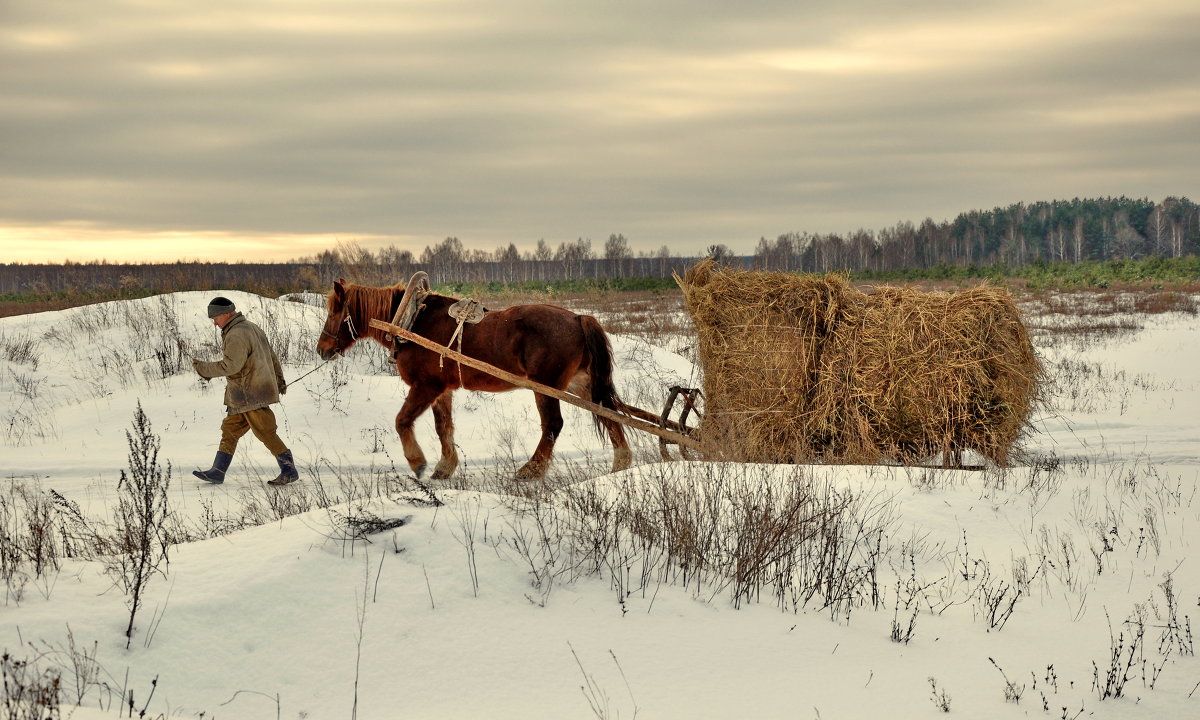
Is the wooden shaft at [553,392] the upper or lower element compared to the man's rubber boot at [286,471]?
upper

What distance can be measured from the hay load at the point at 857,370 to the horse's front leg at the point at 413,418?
262cm

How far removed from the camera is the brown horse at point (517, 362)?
8.15 meters

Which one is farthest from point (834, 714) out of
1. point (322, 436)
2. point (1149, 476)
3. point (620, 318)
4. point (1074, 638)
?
point (620, 318)

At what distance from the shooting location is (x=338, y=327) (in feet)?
28.2

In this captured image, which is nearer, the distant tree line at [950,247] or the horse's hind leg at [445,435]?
the horse's hind leg at [445,435]

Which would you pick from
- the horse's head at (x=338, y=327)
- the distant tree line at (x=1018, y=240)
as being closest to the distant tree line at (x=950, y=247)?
the distant tree line at (x=1018, y=240)

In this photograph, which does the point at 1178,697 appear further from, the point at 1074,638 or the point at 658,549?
the point at 658,549

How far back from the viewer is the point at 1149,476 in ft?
25.4

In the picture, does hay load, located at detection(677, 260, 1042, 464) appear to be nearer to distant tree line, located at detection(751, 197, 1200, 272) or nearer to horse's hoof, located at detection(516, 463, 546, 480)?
horse's hoof, located at detection(516, 463, 546, 480)

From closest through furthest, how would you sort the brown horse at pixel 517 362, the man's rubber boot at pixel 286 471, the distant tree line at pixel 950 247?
the man's rubber boot at pixel 286 471 → the brown horse at pixel 517 362 → the distant tree line at pixel 950 247

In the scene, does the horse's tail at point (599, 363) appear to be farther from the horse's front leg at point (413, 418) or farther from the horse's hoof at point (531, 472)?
the horse's front leg at point (413, 418)

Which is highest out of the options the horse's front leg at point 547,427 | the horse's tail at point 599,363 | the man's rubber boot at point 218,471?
the horse's tail at point 599,363

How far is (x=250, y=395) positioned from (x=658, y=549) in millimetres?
4881

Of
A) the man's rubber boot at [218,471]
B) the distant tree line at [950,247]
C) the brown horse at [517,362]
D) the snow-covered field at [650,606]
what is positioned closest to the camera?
the snow-covered field at [650,606]
